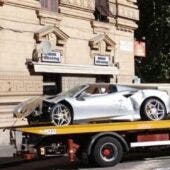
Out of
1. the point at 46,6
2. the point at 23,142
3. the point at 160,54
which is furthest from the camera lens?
the point at 160,54

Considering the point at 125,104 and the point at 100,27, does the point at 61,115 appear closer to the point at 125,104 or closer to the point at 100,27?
the point at 125,104

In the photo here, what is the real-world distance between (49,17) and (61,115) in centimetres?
896

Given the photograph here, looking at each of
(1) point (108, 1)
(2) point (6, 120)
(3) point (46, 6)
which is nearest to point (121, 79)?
(1) point (108, 1)

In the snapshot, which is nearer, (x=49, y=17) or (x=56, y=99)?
(x=56, y=99)

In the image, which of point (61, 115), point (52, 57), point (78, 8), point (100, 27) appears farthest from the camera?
point (100, 27)

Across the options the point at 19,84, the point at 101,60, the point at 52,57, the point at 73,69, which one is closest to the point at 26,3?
the point at 52,57

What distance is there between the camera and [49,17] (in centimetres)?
2194

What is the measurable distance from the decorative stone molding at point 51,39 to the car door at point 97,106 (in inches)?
281

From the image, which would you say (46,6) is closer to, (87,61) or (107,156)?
(87,61)

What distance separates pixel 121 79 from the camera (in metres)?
25.9

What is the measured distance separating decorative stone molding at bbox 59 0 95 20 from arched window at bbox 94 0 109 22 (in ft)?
1.73

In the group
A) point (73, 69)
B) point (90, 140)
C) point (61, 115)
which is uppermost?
point (73, 69)

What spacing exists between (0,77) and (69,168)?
6332 millimetres

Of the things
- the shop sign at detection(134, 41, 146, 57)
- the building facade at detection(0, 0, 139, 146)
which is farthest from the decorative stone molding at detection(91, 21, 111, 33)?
the shop sign at detection(134, 41, 146, 57)
